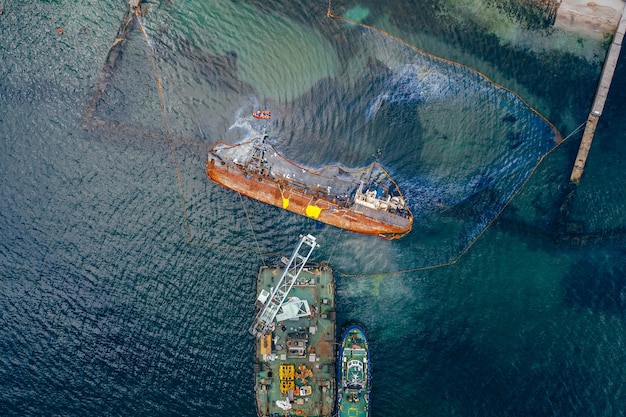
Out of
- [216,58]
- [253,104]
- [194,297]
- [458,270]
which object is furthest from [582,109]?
[194,297]

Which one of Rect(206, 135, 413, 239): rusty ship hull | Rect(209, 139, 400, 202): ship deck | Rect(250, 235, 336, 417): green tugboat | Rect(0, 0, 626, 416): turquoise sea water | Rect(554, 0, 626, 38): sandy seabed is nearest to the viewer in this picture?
Rect(250, 235, 336, 417): green tugboat

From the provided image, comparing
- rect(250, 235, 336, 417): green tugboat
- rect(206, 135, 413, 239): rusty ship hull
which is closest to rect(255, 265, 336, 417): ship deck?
rect(250, 235, 336, 417): green tugboat

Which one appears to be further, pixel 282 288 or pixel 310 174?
pixel 310 174

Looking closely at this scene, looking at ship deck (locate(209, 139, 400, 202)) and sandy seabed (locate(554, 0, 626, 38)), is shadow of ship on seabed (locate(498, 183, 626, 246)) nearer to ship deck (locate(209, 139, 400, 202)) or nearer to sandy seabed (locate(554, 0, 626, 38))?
ship deck (locate(209, 139, 400, 202))

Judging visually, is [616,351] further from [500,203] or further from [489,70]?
[489,70]

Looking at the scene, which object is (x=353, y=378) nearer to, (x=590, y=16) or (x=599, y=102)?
(x=599, y=102)

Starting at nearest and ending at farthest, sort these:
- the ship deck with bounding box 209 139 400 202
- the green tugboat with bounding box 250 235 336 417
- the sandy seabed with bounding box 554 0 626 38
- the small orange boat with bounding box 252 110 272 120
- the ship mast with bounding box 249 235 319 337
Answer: the ship mast with bounding box 249 235 319 337 → the green tugboat with bounding box 250 235 336 417 → the ship deck with bounding box 209 139 400 202 → the small orange boat with bounding box 252 110 272 120 → the sandy seabed with bounding box 554 0 626 38

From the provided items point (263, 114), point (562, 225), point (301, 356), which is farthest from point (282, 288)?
point (562, 225)

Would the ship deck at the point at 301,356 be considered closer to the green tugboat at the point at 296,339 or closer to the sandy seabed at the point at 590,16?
the green tugboat at the point at 296,339
